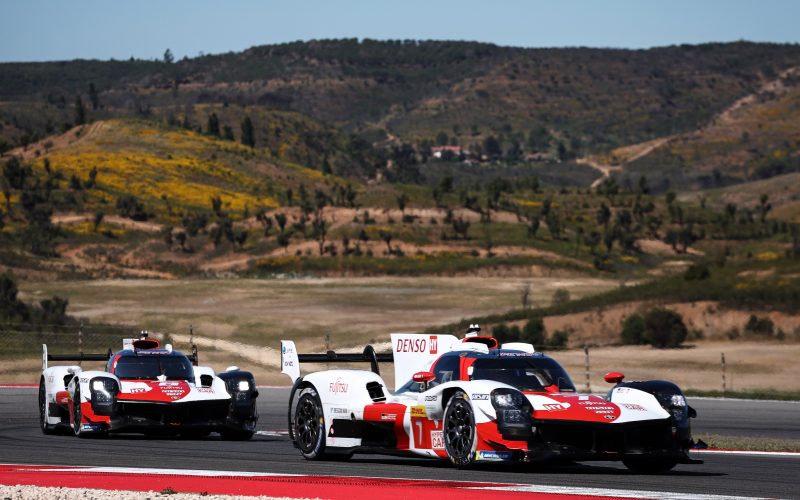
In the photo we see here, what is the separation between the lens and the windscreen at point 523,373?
15391 mm

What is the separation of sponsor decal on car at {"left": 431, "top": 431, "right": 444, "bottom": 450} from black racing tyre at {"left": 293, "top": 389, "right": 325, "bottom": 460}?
2049 millimetres

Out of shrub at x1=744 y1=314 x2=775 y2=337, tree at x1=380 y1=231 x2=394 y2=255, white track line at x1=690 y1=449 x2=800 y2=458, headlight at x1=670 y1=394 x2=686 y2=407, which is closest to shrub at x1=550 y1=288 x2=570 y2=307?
shrub at x1=744 y1=314 x2=775 y2=337

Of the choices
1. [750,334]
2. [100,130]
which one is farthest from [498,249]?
[100,130]

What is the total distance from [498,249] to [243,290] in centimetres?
2994

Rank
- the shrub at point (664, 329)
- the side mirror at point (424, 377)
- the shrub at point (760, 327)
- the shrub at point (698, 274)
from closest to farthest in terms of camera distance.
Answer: the side mirror at point (424, 377)
the shrub at point (664, 329)
the shrub at point (760, 327)
the shrub at point (698, 274)

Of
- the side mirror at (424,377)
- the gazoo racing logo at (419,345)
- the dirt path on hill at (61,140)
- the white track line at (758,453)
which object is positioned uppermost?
the dirt path on hill at (61,140)

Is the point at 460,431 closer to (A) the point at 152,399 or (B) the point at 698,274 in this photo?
(A) the point at 152,399

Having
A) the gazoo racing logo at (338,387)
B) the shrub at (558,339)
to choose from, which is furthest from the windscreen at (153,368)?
the shrub at (558,339)

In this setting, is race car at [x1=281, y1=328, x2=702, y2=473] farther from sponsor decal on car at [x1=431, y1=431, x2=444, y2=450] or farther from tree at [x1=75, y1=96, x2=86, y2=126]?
tree at [x1=75, y1=96, x2=86, y2=126]

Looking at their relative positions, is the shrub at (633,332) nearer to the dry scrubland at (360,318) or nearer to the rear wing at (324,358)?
the dry scrubland at (360,318)

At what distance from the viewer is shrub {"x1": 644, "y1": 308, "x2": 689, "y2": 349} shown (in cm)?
5344

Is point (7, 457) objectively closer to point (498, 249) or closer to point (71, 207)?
point (498, 249)

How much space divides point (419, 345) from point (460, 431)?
97.0 inches

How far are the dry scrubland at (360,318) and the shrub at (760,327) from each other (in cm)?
→ 103
